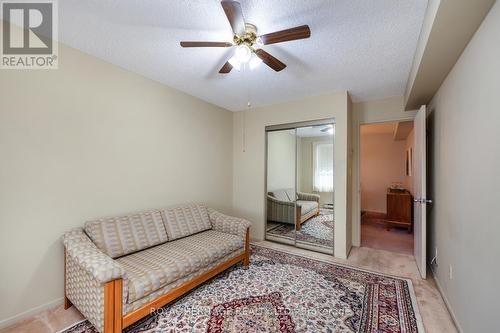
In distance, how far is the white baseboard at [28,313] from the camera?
178 cm

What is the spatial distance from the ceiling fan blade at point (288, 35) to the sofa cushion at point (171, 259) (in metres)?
2.11

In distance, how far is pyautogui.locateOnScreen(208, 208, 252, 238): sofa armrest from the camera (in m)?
2.93

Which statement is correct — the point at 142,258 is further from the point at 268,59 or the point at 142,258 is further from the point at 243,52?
the point at 268,59

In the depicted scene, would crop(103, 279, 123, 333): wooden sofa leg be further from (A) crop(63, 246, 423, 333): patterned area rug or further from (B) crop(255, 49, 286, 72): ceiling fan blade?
(B) crop(255, 49, 286, 72): ceiling fan blade

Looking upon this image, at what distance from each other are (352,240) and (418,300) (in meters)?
1.56

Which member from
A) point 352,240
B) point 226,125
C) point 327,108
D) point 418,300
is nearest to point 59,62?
point 226,125

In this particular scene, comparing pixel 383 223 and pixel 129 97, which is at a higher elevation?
pixel 129 97

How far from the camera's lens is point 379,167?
6.38 m

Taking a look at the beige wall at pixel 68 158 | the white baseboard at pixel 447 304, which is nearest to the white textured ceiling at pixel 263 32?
the beige wall at pixel 68 158

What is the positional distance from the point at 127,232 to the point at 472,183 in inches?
121

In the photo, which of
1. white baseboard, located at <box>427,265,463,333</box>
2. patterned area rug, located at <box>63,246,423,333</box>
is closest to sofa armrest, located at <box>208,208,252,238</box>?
patterned area rug, located at <box>63,246,423,333</box>

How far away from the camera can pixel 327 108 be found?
3.39 meters

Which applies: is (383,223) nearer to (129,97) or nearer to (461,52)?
(461,52)

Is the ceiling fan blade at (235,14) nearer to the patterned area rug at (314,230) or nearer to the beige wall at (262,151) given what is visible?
the beige wall at (262,151)
